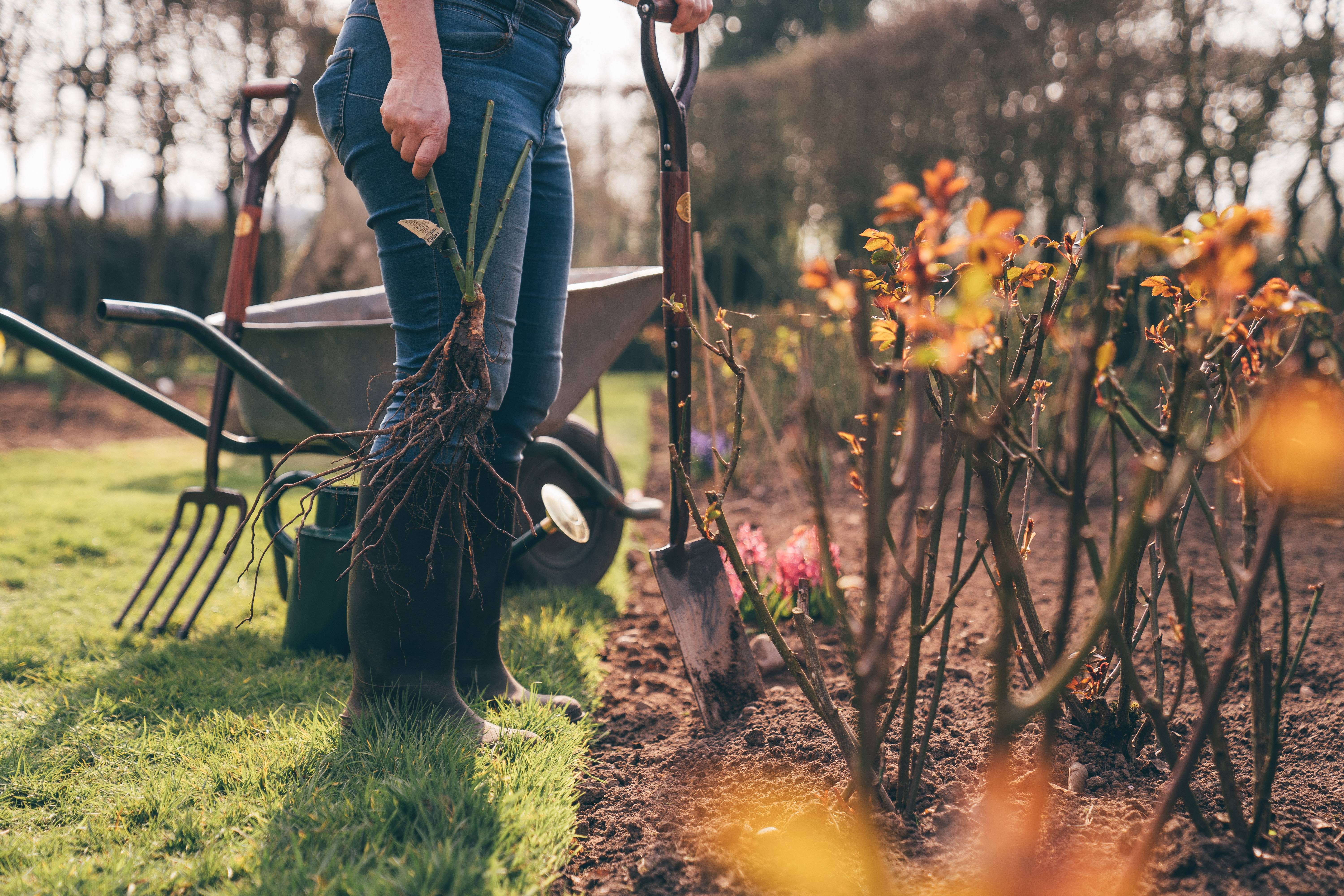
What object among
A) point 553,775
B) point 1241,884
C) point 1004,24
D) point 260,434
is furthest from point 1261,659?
point 1004,24

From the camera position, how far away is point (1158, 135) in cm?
599

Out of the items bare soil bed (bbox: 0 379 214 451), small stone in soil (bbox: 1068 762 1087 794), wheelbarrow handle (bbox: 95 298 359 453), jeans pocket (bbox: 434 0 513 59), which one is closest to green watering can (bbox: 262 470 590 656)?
wheelbarrow handle (bbox: 95 298 359 453)

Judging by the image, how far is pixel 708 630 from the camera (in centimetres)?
159

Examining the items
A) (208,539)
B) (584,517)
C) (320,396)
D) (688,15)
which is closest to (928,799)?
(584,517)

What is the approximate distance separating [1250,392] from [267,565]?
2676 millimetres

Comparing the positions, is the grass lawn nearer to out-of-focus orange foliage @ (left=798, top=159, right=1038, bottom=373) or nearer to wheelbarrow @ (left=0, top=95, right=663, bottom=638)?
wheelbarrow @ (left=0, top=95, right=663, bottom=638)

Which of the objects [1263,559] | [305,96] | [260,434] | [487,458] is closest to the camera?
[1263,559]

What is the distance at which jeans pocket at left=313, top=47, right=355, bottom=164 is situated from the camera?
125 centimetres

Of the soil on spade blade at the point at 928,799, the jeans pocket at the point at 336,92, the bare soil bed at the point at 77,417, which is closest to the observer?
the soil on spade blade at the point at 928,799

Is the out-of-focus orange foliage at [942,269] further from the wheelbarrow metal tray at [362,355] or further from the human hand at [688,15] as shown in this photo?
the wheelbarrow metal tray at [362,355]

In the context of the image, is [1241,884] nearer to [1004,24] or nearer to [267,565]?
[267,565]

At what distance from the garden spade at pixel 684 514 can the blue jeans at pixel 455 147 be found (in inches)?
9.8

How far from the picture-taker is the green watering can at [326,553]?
163 centimetres

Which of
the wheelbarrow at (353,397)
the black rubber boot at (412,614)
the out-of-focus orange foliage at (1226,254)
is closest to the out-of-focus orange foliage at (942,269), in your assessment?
the out-of-focus orange foliage at (1226,254)
